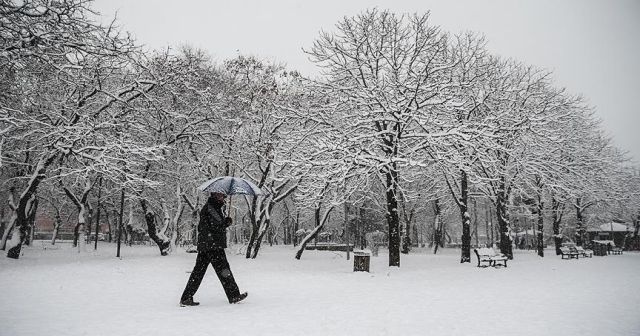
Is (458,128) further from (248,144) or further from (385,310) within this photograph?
(248,144)

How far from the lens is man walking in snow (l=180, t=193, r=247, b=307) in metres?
7.33

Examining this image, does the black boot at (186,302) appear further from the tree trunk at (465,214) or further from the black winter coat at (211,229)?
the tree trunk at (465,214)

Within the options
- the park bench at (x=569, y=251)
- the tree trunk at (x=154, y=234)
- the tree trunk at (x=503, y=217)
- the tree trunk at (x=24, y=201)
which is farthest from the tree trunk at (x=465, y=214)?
the tree trunk at (x=24, y=201)

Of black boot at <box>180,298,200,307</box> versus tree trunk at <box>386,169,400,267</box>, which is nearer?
black boot at <box>180,298,200,307</box>

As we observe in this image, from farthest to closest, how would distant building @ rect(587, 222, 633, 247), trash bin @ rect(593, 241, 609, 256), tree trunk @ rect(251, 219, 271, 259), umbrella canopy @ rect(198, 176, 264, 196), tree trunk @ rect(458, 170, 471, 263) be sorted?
distant building @ rect(587, 222, 633, 247) → trash bin @ rect(593, 241, 609, 256) → tree trunk @ rect(251, 219, 271, 259) → tree trunk @ rect(458, 170, 471, 263) → umbrella canopy @ rect(198, 176, 264, 196)

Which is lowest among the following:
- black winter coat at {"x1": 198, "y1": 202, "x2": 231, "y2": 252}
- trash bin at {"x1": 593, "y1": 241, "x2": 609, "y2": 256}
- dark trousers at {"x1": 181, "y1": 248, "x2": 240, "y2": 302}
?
trash bin at {"x1": 593, "y1": 241, "x2": 609, "y2": 256}

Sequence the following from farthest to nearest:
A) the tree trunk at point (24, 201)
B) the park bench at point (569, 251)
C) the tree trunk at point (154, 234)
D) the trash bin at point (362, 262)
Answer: the park bench at point (569, 251) → the tree trunk at point (154, 234) → the tree trunk at point (24, 201) → the trash bin at point (362, 262)

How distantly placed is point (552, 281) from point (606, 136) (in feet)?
91.4

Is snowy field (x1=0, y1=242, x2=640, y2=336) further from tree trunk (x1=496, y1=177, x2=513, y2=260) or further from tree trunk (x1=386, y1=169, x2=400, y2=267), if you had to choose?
tree trunk (x1=496, y1=177, x2=513, y2=260)

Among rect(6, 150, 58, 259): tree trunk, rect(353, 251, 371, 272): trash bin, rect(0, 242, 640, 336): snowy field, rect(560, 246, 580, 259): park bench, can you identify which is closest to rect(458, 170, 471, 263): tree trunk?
rect(560, 246, 580, 259): park bench

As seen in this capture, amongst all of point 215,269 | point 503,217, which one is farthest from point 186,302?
point 503,217

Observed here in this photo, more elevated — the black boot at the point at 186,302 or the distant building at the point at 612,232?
the distant building at the point at 612,232

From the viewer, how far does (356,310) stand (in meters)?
7.15

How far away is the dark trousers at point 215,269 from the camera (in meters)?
7.32
